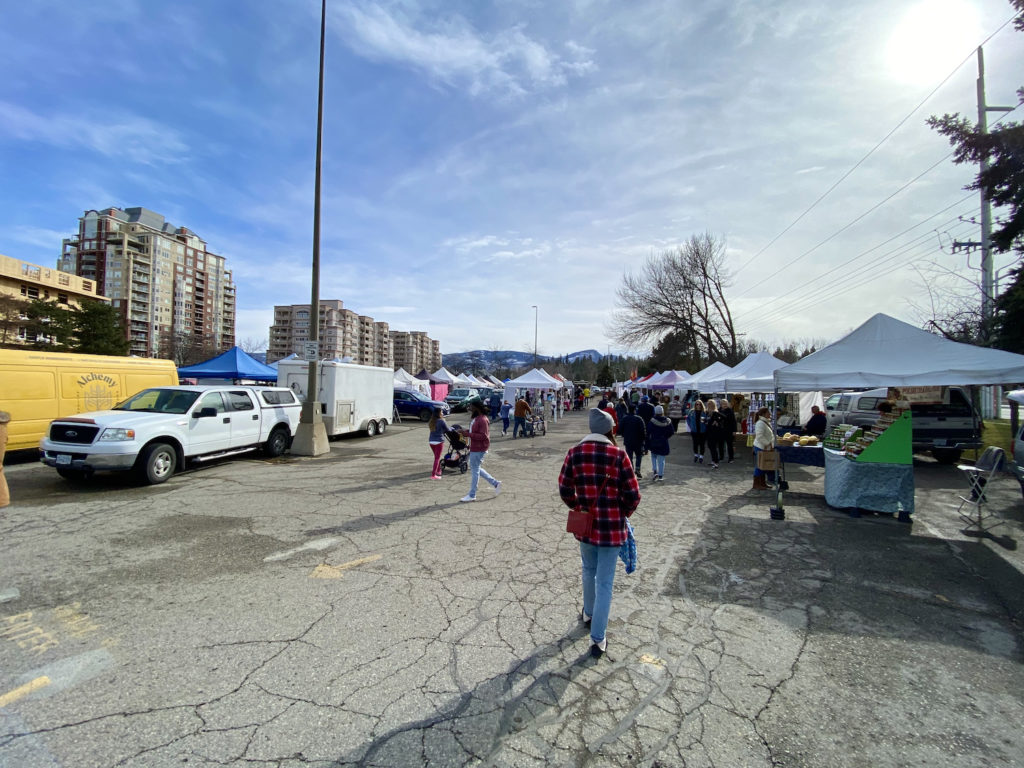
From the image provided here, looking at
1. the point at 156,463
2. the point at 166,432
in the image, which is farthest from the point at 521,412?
the point at 156,463

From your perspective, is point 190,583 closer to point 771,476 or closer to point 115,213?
point 771,476

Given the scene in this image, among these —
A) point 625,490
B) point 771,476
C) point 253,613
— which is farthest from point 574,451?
point 771,476

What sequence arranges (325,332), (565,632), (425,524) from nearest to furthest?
1. (565,632)
2. (425,524)
3. (325,332)

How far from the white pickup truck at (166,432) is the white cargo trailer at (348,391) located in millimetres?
2621

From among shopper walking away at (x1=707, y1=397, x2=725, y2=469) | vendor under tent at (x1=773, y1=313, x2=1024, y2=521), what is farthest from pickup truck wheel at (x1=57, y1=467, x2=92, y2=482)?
shopper walking away at (x1=707, y1=397, x2=725, y2=469)

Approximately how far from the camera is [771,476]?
10.5 metres

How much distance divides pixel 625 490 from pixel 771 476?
340 inches

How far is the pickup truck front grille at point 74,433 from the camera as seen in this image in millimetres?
8188

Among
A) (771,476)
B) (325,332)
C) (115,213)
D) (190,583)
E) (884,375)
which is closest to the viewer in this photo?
(190,583)

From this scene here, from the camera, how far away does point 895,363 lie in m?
7.57

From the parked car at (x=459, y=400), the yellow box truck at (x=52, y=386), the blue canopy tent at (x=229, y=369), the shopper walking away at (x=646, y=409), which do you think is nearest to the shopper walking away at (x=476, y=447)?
the shopper walking away at (x=646, y=409)

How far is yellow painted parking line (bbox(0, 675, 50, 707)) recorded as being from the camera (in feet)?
9.25

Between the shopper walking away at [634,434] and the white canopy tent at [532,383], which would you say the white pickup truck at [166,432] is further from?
the white canopy tent at [532,383]

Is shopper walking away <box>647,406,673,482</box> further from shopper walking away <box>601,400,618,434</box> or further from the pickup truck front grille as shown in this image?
the pickup truck front grille
